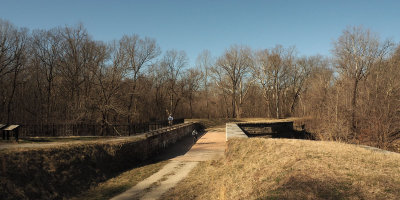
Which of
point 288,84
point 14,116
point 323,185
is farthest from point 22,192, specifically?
point 288,84

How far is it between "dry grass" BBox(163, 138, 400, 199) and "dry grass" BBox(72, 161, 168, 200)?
2357mm

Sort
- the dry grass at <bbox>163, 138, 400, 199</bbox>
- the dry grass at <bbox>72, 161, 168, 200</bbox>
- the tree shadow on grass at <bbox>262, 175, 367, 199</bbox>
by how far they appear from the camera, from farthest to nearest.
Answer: the dry grass at <bbox>72, 161, 168, 200</bbox> → the dry grass at <bbox>163, 138, 400, 199</bbox> → the tree shadow on grass at <bbox>262, 175, 367, 199</bbox>

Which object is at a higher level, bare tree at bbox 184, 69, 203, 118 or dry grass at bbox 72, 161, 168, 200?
bare tree at bbox 184, 69, 203, 118

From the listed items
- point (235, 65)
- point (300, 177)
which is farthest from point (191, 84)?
point (300, 177)

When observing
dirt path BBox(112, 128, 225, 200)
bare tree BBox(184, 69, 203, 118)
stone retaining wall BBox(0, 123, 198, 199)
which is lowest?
dirt path BBox(112, 128, 225, 200)

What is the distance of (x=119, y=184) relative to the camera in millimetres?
10680

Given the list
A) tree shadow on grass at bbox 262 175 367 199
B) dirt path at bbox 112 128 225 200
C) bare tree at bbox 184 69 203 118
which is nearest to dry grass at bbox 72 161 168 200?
dirt path at bbox 112 128 225 200

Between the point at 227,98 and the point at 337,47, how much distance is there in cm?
2971

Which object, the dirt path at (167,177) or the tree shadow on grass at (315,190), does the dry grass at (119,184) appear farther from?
the tree shadow on grass at (315,190)

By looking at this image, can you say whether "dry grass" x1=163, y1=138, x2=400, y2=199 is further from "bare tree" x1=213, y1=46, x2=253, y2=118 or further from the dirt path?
"bare tree" x1=213, y1=46, x2=253, y2=118

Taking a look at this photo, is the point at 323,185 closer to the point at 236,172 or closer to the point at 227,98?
the point at 236,172

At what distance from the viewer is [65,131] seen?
17.8 metres

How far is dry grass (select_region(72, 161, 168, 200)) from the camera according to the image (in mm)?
9414

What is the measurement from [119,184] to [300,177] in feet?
25.3
